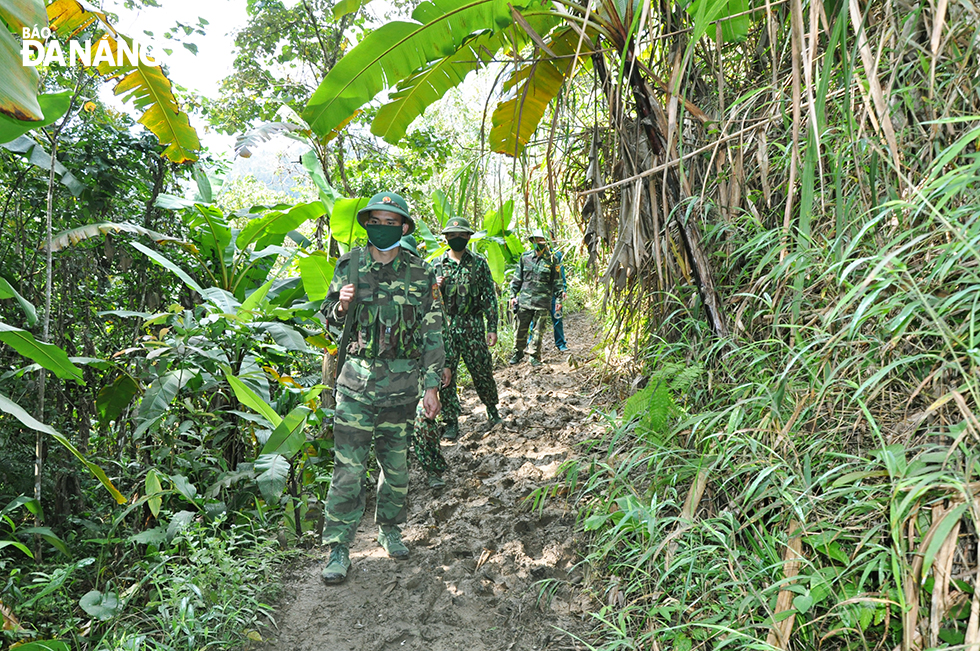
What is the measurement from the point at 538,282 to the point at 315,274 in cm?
432

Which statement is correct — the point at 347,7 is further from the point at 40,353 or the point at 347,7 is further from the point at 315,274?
the point at 40,353

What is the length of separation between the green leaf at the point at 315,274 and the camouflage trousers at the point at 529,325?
413 cm

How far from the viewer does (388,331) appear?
3529 mm

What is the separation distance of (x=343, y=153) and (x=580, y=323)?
644 cm

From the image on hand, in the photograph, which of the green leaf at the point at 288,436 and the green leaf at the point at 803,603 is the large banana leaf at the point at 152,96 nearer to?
the green leaf at the point at 288,436

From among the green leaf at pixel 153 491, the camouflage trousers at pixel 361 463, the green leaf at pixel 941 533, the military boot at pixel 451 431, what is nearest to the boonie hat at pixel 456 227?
the military boot at pixel 451 431

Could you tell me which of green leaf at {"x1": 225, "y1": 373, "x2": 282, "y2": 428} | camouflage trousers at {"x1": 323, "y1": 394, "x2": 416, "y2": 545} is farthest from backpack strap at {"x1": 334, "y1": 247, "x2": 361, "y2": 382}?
green leaf at {"x1": 225, "y1": 373, "x2": 282, "y2": 428}

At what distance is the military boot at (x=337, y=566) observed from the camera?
329 centimetres

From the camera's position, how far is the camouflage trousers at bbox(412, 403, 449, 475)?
4738mm

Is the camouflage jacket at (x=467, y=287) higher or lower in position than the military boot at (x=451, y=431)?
higher

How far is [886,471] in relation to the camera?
1792mm

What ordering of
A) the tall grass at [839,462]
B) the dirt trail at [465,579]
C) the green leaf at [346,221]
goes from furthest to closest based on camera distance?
the green leaf at [346,221]
the dirt trail at [465,579]
the tall grass at [839,462]

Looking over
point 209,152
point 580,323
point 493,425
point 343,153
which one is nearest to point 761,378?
point 493,425

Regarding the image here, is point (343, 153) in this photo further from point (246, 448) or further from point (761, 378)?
point (761, 378)
